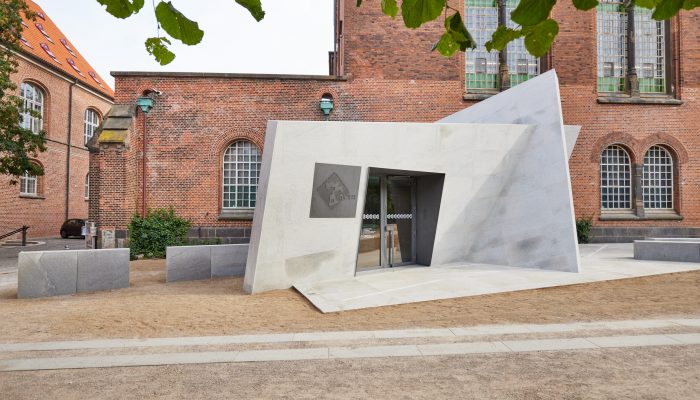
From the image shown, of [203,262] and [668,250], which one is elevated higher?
[668,250]

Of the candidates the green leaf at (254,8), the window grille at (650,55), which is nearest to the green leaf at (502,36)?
the green leaf at (254,8)

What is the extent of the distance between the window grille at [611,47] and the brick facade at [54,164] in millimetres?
28639

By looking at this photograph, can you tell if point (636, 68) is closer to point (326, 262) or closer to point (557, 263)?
point (557, 263)

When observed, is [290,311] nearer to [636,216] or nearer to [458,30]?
[458,30]

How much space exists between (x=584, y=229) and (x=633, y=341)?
43.3ft

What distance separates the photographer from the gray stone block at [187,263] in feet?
37.6

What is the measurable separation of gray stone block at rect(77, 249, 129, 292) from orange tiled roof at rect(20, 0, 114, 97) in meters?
21.5

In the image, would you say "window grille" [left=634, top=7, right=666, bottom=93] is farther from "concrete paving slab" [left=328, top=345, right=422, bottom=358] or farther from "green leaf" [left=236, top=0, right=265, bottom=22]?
"green leaf" [left=236, top=0, right=265, bottom=22]

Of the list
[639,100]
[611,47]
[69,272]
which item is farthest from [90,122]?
[639,100]

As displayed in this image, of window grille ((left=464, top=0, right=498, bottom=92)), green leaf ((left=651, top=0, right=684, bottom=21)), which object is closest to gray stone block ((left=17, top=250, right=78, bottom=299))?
green leaf ((left=651, top=0, right=684, bottom=21))

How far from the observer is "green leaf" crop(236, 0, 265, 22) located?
7.36ft

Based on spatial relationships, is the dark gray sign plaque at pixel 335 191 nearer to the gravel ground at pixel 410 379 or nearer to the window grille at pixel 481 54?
the gravel ground at pixel 410 379

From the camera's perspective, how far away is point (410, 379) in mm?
4180

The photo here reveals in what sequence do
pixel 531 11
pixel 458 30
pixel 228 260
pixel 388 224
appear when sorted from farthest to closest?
pixel 228 260, pixel 388 224, pixel 458 30, pixel 531 11
